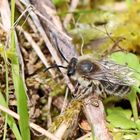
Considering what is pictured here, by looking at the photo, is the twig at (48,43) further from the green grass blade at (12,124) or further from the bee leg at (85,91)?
the green grass blade at (12,124)

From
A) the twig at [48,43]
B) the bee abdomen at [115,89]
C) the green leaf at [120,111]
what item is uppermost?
the twig at [48,43]

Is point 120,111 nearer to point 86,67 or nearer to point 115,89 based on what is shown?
point 115,89

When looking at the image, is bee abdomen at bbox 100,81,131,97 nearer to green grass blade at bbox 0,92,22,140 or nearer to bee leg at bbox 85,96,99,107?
bee leg at bbox 85,96,99,107

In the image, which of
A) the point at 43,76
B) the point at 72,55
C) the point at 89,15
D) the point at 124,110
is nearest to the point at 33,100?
the point at 43,76

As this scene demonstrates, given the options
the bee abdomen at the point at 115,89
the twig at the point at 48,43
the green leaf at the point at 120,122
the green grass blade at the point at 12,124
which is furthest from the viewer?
the twig at the point at 48,43

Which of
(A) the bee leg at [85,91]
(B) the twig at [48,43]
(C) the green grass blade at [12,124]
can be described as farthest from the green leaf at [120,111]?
(C) the green grass blade at [12,124]

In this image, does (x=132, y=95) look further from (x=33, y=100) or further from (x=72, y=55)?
(x=33, y=100)

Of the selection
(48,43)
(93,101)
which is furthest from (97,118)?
(48,43)
